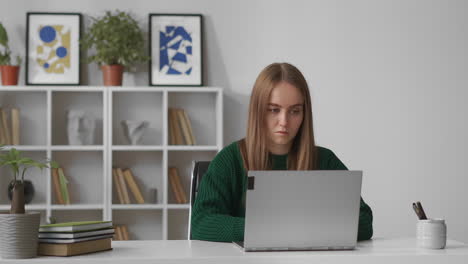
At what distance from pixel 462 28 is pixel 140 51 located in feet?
6.95

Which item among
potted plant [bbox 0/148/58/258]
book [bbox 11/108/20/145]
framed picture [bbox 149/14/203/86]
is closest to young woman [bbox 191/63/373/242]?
potted plant [bbox 0/148/58/258]

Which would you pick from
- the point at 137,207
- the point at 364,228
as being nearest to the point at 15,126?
the point at 137,207

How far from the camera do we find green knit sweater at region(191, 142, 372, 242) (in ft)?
6.36

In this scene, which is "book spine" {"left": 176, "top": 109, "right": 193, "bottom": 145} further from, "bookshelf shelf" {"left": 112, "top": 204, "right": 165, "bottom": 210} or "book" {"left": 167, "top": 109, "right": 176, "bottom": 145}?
"bookshelf shelf" {"left": 112, "top": 204, "right": 165, "bottom": 210}

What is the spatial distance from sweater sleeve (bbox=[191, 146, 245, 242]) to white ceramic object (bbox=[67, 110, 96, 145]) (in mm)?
2005

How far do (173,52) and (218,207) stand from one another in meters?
2.27

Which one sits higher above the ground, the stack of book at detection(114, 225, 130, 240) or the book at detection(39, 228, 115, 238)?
the book at detection(39, 228, 115, 238)

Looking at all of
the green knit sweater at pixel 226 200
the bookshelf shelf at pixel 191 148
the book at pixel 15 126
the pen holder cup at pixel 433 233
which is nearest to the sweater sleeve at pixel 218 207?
the green knit sweater at pixel 226 200

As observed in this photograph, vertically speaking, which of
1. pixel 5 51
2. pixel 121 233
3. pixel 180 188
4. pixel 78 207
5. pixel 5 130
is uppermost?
pixel 5 51

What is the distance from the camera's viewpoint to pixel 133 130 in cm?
410

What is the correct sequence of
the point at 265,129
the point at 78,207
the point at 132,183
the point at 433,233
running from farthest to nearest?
the point at 132,183 → the point at 78,207 → the point at 265,129 → the point at 433,233

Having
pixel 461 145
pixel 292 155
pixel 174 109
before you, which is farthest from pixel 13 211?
pixel 461 145

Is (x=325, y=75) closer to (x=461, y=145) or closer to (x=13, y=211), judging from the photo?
(x=461, y=145)

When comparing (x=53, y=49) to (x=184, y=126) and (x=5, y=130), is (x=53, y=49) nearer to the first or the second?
(x=5, y=130)
